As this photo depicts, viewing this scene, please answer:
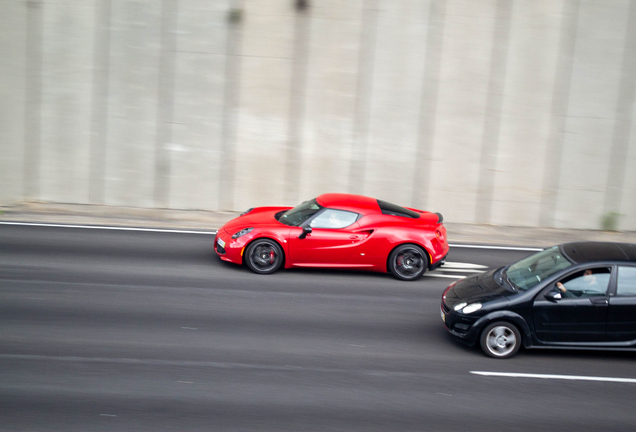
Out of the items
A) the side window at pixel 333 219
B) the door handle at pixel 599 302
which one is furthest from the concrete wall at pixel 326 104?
the door handle at pixel 599 302

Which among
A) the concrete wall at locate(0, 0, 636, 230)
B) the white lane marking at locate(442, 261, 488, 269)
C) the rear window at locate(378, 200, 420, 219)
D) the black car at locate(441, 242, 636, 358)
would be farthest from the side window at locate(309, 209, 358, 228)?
the concrete wall at locate(0, 0, 636, 230)

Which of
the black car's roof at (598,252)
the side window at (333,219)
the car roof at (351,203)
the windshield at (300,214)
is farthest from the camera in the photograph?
the car roof at (351,203)

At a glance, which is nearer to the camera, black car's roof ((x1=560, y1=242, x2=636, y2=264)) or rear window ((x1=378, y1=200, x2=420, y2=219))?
black car's roof ((x1=560, y1=242, x2=636, y2=264))

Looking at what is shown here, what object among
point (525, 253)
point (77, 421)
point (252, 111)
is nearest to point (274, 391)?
point (77, 421)

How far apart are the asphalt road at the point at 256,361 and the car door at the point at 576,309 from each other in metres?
0.41

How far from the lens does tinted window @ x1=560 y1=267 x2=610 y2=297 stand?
266 inches

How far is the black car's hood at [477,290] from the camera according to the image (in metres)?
6.98

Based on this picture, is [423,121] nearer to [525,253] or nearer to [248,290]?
[525,253]

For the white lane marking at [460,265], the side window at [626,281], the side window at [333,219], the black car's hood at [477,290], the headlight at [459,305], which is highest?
the side window at [333,219]

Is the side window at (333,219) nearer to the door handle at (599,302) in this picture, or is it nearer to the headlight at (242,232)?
the headlight at (242,232)

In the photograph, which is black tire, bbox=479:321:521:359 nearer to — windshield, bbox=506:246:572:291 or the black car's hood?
the black car's hood

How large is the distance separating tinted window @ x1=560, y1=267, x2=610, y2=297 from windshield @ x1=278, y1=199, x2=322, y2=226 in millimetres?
4521

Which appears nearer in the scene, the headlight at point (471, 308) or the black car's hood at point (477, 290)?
the headlight at point (471, 308)

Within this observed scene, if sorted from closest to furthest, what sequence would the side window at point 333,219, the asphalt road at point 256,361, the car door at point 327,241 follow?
the asphalt road at point 256,361, the car door at point 327,241, the side window at point 333,219
